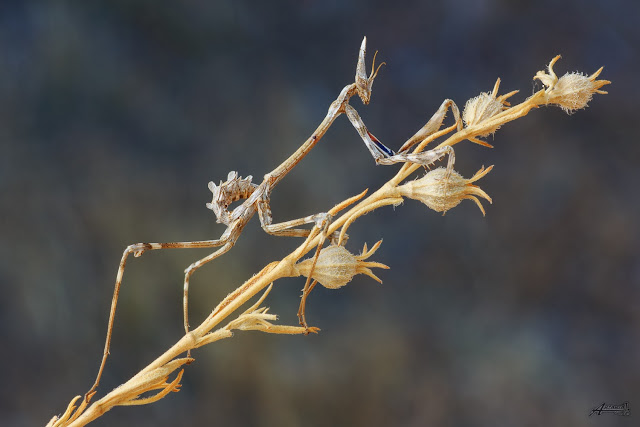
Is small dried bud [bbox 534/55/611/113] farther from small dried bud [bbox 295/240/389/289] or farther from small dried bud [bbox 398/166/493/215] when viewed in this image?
small dried bud [bbox 295/240/389/289]

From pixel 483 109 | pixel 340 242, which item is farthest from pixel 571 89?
pixel 340 242

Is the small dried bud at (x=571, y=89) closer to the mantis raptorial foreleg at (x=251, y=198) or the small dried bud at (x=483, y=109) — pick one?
the small dried bud at (x=483, y=109)

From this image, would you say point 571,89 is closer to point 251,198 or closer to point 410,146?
point 410,146

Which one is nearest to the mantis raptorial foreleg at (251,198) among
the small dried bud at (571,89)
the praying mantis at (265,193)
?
the praying mantis at (265,193)

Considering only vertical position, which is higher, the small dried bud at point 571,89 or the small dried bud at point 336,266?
the small dried bud at point 571,89

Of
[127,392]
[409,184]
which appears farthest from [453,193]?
[127,392]

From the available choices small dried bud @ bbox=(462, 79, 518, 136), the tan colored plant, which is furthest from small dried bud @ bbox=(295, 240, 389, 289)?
small dried bud @ bbox=(462, 79, 518, 136)

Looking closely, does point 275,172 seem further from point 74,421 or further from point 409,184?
point 74,421

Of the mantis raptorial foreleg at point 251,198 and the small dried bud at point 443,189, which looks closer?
the small dried bud at point 443,189

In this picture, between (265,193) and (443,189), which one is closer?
(443,189)
